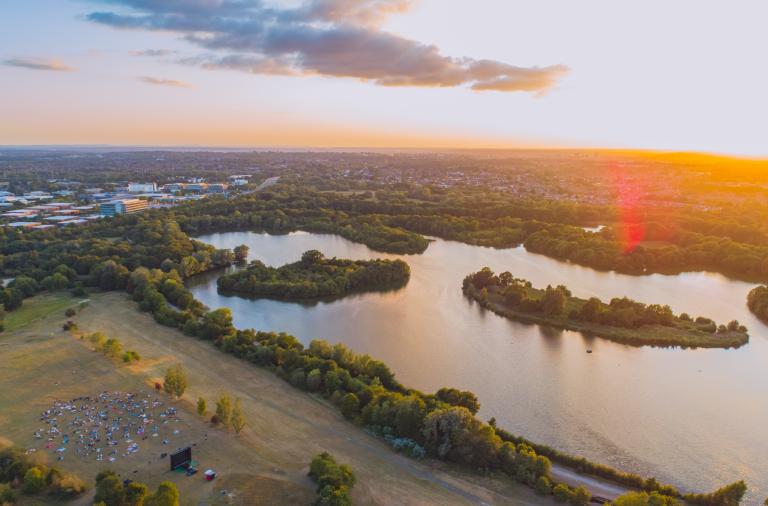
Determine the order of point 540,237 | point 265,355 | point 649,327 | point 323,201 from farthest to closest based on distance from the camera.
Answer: point 323,201
point 540,237
point 649,327
point 265,355

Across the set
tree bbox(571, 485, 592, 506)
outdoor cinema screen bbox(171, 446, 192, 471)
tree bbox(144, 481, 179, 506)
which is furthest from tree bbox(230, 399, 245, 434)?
tree bbox(571, 485, 592, 506)

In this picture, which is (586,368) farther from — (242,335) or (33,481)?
(33,481)

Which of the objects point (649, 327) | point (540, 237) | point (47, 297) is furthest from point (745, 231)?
point (47, 297)

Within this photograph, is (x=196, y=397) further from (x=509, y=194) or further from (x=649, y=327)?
(x=509, y=194)

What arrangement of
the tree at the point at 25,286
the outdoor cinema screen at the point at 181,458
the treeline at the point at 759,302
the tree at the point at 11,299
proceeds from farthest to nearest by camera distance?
the tree at the point at 25,286 → the treeline at the point at 759,302 → the tree at the point at 11,299 → the outdoor cinema screen at the point at 181,458

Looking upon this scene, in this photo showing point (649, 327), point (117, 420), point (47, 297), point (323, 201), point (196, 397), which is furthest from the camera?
point (323, 201)

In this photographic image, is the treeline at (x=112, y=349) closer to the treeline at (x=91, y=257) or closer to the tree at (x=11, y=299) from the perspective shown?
the tree at (x=11, y=299)

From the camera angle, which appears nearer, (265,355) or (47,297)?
(265,355)

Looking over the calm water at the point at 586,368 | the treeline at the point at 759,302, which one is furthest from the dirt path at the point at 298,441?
the treeline at the point at 759,302
